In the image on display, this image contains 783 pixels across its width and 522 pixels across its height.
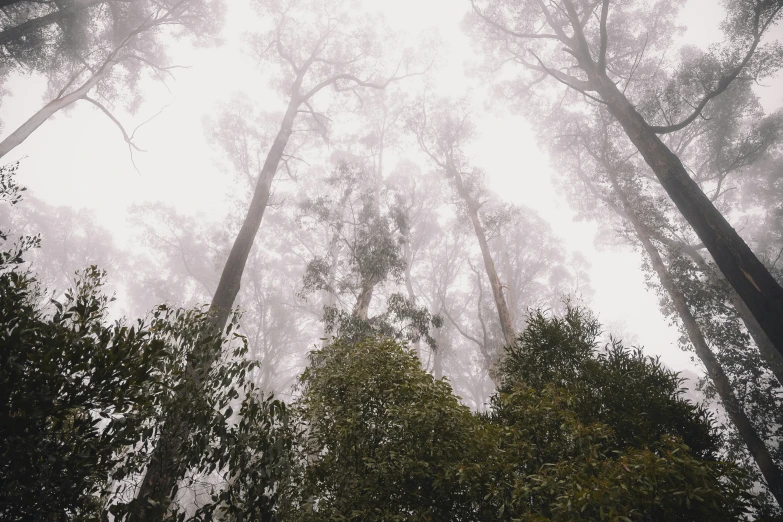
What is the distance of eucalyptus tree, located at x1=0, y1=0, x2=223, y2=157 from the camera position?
1103cm

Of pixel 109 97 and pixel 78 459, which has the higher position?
pixel 109 97

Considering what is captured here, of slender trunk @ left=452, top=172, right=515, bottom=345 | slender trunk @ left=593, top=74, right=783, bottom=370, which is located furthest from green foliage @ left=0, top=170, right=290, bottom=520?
slender trunk @ left=452, top=172, right=515, bottom=345

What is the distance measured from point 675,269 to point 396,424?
47.1 feet

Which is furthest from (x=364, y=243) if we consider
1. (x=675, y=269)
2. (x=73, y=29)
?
(x=73, y=29)

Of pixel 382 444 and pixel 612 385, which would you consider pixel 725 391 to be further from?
pixel 382 444

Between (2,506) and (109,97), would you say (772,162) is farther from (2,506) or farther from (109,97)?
(109,97)

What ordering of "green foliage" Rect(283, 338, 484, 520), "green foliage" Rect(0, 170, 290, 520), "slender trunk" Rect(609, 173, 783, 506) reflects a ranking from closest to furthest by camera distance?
"green foliage" Rect(0, 170, 290, 520) < "green foliage" Rect(283, 338, 484, 520) < "slender trunk" Rect(609, 173, 783, 506)

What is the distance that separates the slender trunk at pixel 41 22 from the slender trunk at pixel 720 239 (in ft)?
61.5

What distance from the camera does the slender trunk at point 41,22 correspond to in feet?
34.3

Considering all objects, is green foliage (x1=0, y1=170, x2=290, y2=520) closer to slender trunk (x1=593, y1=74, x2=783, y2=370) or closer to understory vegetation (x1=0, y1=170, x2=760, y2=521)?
understory vegetation (x1=0, y1=170, x2=760, y2=521)

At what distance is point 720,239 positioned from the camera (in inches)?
285

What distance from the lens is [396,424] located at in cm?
407

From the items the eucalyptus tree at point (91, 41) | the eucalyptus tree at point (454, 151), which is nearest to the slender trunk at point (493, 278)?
the eucalyptus tree at point (454, 151)

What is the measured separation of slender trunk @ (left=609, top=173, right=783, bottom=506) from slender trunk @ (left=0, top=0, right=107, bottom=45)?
23.5m
